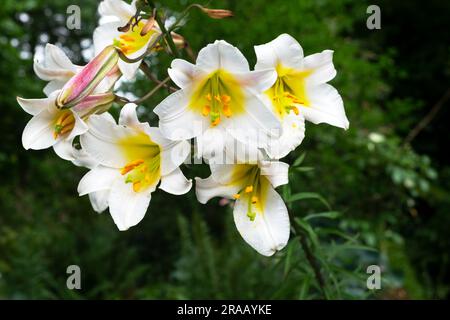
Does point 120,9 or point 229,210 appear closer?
point 120,9

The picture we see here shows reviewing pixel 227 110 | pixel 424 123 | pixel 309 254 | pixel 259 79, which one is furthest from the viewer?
pixel 424 123

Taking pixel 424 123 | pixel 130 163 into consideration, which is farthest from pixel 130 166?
pixel 424 123

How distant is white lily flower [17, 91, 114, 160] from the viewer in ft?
3.66

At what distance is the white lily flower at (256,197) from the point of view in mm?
1104

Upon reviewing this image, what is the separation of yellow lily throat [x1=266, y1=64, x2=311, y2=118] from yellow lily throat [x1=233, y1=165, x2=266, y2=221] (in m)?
0.16

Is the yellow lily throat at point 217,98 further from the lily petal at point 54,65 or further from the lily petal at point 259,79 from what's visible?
the lily petal at point 54,65

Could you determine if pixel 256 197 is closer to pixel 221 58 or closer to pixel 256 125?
pixel 256 125

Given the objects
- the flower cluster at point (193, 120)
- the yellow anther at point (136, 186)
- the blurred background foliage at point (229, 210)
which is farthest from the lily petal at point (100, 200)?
the blurred background foliage at point (229, 210)

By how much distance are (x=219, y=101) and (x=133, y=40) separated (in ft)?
0.97

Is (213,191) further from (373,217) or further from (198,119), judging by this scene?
(373,217)

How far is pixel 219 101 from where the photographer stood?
3.61 ft

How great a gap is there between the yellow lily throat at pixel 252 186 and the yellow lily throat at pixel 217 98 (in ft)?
0.45
